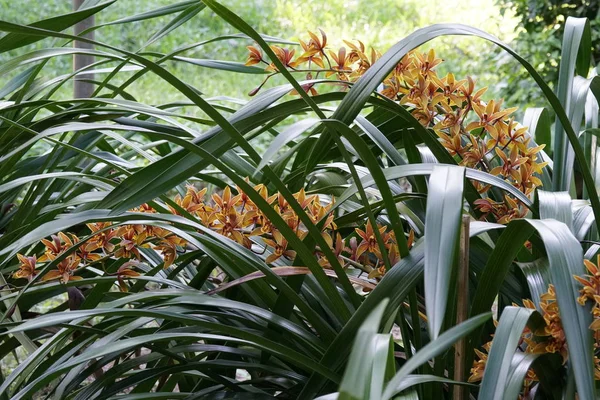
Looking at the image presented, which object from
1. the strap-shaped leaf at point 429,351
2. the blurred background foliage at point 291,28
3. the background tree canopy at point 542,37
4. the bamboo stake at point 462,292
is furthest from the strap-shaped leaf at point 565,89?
the blurred background foliage at point 291,28

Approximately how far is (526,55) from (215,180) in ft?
11.0

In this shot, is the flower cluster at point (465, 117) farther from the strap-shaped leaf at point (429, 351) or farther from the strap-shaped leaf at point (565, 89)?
the strap-shaped leaf at point (429, 351)

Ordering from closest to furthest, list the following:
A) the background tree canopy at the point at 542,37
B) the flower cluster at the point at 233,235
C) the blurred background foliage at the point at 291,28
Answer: the flower cluster at the point at 233,235
the background tree canopy at the point at 542,37
the blurred background foliage at the point at 291,28

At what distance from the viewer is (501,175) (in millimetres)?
1150

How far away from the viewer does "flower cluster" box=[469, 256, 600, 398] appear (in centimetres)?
85

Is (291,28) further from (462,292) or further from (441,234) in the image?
(441,234)

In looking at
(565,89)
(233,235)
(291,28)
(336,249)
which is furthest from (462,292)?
(291,28)

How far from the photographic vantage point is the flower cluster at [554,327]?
0.85 m

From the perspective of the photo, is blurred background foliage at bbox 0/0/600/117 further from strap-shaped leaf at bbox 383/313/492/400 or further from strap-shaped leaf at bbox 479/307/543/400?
strap-shaped leaf at bbox 383/313/492/400

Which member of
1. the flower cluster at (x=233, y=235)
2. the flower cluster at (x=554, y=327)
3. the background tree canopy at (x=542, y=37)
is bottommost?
the background tree canopy at (x=542, y=37)

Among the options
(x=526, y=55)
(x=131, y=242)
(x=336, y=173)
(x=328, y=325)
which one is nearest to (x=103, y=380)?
(x=131, y=242)

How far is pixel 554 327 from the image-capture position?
0.89 meters

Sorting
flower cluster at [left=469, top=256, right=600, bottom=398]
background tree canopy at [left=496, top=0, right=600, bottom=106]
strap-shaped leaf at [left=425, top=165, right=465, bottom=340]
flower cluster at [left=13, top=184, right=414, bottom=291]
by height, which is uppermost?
strap-shaped leaf at [left=425, top=165, right=465, bottom=340]

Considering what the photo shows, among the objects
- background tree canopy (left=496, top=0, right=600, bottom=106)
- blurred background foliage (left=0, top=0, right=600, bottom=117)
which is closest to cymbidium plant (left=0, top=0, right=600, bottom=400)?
background tree canopy (left=496, top=0, right=600, bottom=106)
